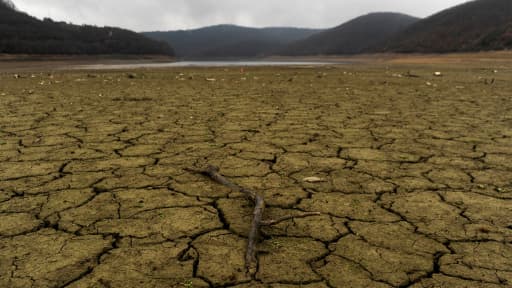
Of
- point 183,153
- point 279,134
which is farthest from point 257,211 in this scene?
point 279,134

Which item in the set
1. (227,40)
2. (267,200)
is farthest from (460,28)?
(227,40)

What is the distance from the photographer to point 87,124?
14.0 ft

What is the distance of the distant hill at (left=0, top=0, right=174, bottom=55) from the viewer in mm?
39312

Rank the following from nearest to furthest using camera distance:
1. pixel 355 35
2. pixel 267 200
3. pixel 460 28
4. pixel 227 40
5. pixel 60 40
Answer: pixel 267 200, pixel 60 40, pixel 460 28, pixel 355 35, pixel 227 40

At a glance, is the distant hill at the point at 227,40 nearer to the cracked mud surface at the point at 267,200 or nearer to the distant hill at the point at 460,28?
the distant hill at the point at 460,28

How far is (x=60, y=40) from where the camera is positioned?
4697 centimetres

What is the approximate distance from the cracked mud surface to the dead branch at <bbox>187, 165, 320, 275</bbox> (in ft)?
0.13

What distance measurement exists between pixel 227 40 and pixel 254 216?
173432 millimetres

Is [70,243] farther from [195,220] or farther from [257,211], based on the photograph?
[257,211]

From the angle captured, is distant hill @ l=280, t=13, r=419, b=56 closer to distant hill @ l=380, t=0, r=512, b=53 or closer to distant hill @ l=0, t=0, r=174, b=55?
distant hill @ l=380, t=0, r=512, b=53

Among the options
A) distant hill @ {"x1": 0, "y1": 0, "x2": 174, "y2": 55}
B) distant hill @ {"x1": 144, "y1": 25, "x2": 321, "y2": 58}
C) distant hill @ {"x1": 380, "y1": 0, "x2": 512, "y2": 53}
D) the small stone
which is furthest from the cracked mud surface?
distant hill @ {"x1": 144, "y1": 25, "x2": 321, "y2": 58}

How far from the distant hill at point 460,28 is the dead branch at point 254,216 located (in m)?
38.1

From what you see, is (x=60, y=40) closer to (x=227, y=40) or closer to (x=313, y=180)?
(x=313, y=180)

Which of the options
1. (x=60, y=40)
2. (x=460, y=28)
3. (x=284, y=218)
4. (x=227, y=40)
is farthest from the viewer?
(x=227, y=40)
